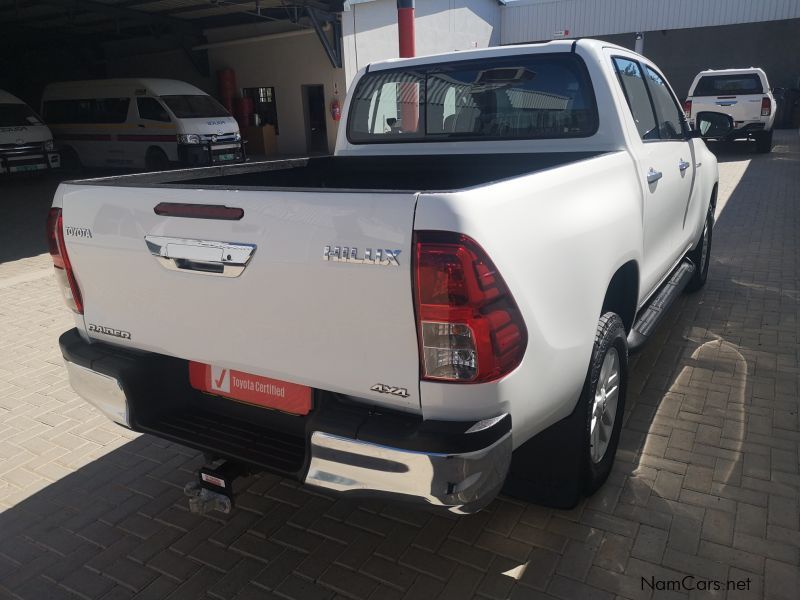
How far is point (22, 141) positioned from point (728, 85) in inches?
697

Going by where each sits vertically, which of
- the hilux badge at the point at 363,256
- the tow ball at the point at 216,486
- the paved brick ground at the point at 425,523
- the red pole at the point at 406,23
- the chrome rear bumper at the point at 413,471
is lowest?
the paved brick ground at the point at 425,523

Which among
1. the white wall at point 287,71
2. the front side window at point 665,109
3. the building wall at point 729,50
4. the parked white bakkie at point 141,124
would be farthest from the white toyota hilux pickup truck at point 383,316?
the building wall at point 729,50

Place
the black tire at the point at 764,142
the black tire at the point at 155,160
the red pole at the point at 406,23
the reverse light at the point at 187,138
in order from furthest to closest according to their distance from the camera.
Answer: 1. the black tire at the point at 155,160
2. the black tire at the point at 764,142
3. the reverse light at the point at 187,138
4. the red pole at the point at 406,23

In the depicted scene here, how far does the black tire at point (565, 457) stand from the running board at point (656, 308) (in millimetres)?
512

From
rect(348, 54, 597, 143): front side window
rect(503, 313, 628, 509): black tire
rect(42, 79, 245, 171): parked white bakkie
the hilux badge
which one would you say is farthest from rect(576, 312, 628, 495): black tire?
rect(42, 79, 245, 171): parked white bakkie

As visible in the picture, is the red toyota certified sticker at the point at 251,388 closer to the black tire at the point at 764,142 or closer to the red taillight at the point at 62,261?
the red taillight at the point at 62,261

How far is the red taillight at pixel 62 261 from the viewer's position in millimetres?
2631

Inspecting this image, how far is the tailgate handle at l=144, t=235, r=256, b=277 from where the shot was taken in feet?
7.00

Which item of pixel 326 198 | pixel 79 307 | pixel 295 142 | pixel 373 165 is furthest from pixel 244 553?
pixel 295 142

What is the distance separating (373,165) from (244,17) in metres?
18.6

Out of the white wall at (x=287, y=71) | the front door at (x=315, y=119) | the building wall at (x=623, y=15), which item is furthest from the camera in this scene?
the building wall at (x=623, y=15)

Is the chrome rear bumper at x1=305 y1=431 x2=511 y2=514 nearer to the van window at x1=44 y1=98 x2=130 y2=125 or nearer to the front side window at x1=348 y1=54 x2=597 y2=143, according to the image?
the front side window at x1=348 y1=54 x2=597 y2=143

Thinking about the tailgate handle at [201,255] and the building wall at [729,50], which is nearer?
the tailgate handle at [201,255]

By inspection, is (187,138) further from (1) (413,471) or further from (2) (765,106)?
(1) (413,471)
